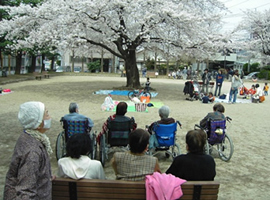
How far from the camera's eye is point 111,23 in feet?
42.3

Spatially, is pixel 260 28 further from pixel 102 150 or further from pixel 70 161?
pixel 70 161

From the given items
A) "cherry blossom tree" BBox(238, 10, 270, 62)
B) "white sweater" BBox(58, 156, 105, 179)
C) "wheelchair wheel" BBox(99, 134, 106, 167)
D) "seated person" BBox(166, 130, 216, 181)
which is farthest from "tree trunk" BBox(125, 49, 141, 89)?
"cherry blossom tree" BBox(238, 10, 270, 62)

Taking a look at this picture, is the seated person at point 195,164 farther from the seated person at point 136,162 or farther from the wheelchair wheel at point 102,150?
the wheelchair wheel at point 102,150

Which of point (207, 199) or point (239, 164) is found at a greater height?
point (207, 199)

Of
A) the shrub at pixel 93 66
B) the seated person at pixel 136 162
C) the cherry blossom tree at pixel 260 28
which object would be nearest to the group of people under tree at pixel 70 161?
the seated person at pixel 136 162

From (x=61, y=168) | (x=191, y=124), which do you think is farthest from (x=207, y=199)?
(x=191, y=124)

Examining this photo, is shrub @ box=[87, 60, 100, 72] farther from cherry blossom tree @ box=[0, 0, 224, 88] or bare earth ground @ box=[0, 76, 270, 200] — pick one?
bare earth ground @ box=[0, 76, 270, 200]

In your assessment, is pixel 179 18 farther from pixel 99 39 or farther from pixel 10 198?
pixel 10 198

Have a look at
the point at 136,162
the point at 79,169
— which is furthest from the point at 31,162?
the point at 136,162

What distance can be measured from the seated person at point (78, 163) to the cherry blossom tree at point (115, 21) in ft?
33.4

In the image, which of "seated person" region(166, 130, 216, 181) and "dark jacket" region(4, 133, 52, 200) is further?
"seated person" region(166, 130, 216, 181)

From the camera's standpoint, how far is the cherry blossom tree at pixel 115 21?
11961mm

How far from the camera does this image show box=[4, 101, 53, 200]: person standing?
66.9 inches

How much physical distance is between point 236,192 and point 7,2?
1985 centimetres
